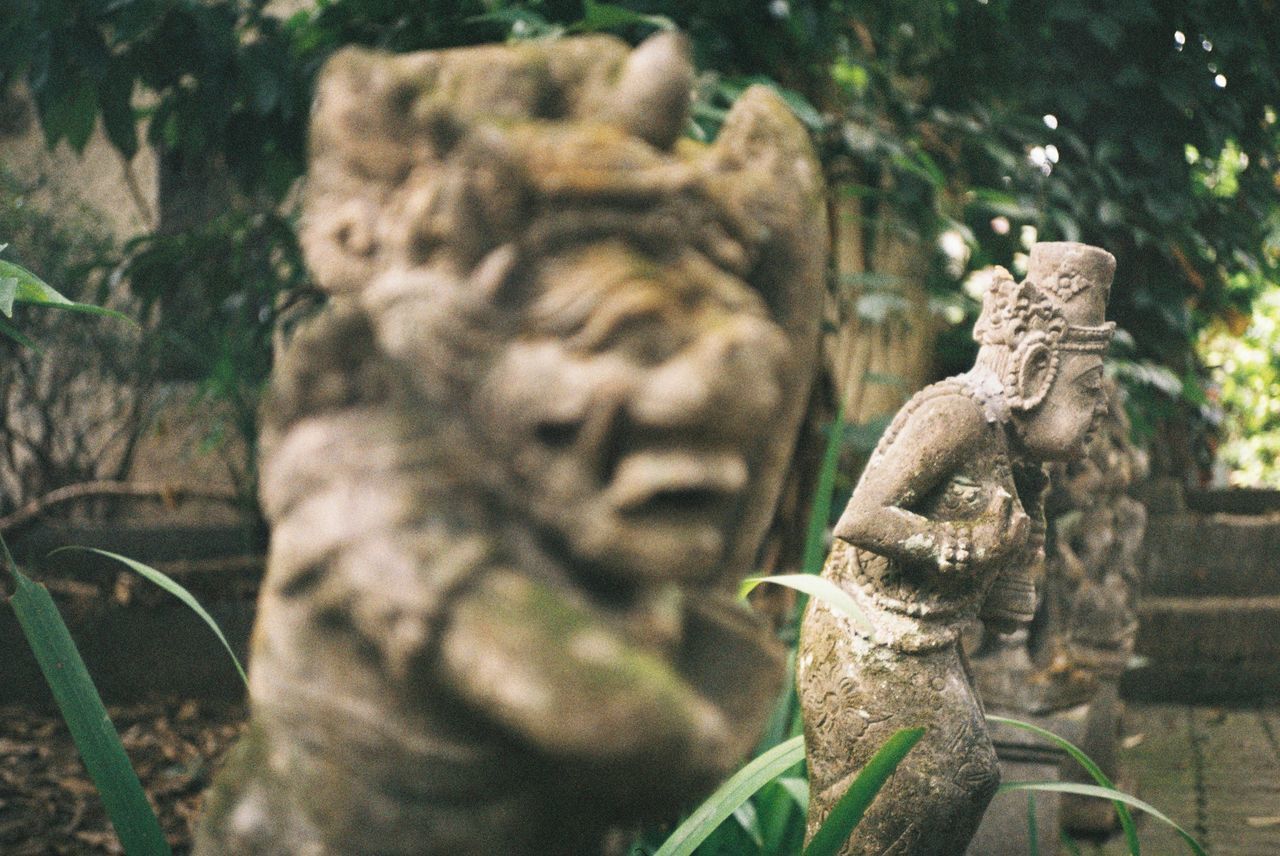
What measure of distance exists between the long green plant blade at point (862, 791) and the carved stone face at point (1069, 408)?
809 mm

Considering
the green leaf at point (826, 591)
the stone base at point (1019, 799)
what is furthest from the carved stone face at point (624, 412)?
the stone base at point (1019, 799)

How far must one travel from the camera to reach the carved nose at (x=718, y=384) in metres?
0.87

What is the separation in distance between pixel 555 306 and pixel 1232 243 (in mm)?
4730

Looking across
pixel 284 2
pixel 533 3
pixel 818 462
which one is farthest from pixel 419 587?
pixel 284 2

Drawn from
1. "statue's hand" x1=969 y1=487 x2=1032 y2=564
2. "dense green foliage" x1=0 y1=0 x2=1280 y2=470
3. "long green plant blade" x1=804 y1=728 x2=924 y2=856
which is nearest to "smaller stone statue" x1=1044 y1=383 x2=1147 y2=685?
"dense green foliage" x1=0 y1=0 x2=1280 y2=470

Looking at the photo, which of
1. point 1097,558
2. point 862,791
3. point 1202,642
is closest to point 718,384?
point 862,791

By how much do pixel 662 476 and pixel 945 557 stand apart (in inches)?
41.9

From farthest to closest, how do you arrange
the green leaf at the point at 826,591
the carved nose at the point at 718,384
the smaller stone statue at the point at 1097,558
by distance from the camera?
1. the smaller stone statue at the point at 1097,558
2. the green leaf at the point at 826,591
3. the carved nose at the point at 718,384

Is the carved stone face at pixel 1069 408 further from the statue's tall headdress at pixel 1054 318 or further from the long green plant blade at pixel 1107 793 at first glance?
the long green plant blade at pixel 1107 793

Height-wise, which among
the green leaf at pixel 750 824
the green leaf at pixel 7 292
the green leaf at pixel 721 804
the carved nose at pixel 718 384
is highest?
the green leaf at pixel 7 292

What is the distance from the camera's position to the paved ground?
160 inches

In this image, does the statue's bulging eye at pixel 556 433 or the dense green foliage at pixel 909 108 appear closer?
the statue's bulging eye at pixel 556 433

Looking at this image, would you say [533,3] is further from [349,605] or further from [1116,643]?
[1116,643]

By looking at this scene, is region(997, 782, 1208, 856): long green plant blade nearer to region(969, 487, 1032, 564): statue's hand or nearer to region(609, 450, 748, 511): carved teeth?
region(969, 487, 1032, 564): statue's hand
